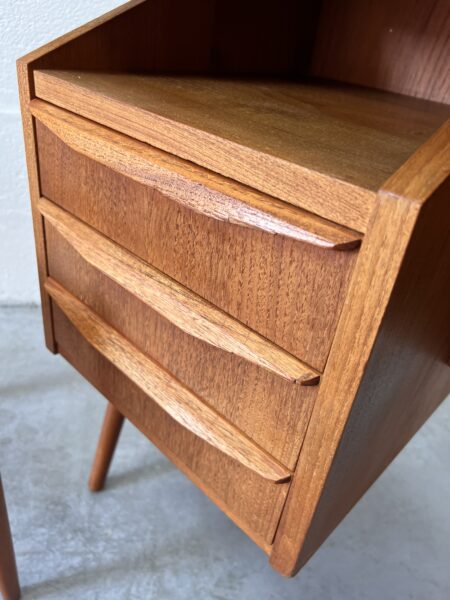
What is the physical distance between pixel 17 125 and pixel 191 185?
100cm

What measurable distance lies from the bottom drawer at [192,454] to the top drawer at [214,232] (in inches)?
5.9

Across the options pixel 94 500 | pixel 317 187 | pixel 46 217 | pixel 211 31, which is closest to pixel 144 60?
pixel 211 31

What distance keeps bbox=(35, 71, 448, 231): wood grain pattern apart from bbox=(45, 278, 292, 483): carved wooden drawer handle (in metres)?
0.22

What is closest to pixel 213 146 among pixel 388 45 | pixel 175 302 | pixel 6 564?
pixel 175 302

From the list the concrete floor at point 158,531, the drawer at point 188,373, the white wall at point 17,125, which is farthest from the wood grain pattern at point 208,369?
the white wall at point 17,125

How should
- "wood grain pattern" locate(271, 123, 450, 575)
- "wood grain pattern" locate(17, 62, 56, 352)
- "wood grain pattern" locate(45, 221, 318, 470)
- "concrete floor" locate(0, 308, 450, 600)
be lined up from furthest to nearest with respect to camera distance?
1. "concrete floor" locate(0, 308, 450, 600)
2. "wood grain pattern" locate(17, 62, 56, 352)
3. "wood grain pattern" locate(45, 221, 318, 470)
4. "wood grain pattern" locate(271, 123, 450, 575)

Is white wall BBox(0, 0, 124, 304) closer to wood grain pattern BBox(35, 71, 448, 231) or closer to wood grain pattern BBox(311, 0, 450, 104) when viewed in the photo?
wood grain pattern BBox(311, 0, 450, 104)

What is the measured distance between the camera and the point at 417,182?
275mm

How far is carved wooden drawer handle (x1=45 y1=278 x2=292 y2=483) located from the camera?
44 centimetres

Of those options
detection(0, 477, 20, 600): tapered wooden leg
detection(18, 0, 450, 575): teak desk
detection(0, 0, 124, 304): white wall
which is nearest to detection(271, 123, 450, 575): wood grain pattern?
detection(18, 0, 450, 575): teak desk

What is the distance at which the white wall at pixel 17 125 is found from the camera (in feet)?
3.56

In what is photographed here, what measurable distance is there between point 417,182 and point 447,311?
0.20 m

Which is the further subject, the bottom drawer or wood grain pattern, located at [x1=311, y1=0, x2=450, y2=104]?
wood grain pattern, located at [x1=311, y1=0, x2=450, y2=104]

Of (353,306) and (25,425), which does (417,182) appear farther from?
(25,425)
